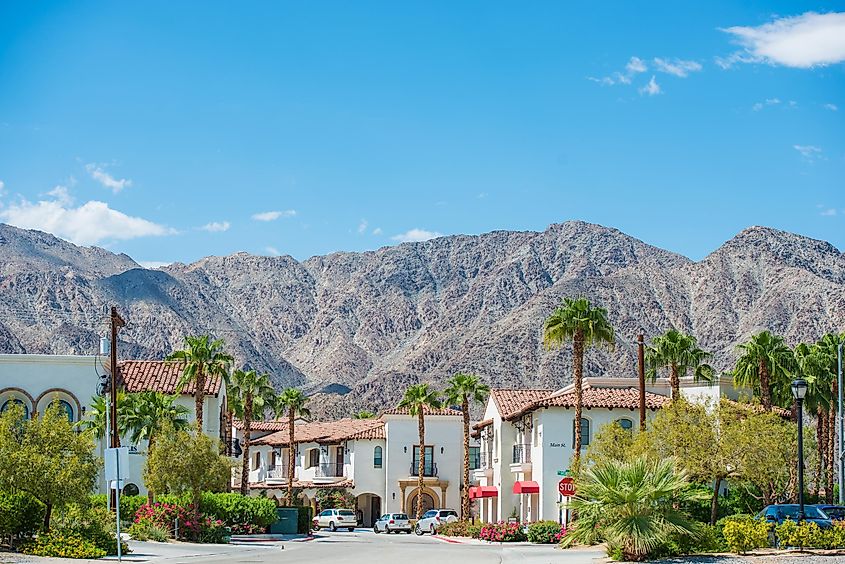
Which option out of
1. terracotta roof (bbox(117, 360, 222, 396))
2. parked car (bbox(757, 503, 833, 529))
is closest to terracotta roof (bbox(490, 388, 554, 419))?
terracotta roof (bbox(117, 360, 222, 396))

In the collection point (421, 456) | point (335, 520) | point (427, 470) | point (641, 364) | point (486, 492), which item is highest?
point (641, 364)

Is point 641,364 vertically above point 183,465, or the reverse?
point 641,364

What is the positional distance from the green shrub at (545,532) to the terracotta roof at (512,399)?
1821 centimetres

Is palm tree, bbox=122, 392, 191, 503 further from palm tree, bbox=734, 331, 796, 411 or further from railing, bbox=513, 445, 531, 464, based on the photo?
palm tree, bbox=734, 331, 796, 411

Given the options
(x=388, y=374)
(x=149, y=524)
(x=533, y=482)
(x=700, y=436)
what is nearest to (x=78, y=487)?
(x=149, y=524)

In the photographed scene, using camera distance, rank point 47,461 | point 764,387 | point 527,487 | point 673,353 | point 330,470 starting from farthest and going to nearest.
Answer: point 330,470
point 527,487
point 673,353
point 764,387
point 47,461

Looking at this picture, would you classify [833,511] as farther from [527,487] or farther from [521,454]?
[521,454]

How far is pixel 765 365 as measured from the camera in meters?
61.2

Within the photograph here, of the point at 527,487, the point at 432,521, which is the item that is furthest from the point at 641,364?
the point at 432,521

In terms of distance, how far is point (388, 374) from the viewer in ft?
614

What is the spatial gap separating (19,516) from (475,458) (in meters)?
61.0

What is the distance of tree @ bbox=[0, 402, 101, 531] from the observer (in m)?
33.4

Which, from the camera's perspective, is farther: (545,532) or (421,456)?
(421,456)

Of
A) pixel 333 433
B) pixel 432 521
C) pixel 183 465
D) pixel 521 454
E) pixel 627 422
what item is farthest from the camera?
pixel 333 433
